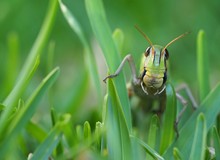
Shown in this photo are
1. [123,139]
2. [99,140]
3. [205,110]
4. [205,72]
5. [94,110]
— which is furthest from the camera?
[94,110]

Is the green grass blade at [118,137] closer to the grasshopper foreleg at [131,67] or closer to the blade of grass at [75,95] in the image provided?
the grasshopper foreleg at [131,67]

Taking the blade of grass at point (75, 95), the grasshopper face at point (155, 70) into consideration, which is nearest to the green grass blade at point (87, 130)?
the grasshopper face at point (155, 70)

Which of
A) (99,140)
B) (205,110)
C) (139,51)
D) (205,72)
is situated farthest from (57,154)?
(139,51)

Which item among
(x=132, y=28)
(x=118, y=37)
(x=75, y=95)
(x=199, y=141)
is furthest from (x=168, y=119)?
(x=132, y=28)

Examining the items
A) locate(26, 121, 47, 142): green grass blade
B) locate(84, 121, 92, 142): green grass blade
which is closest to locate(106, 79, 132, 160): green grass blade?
locate(84, 121, 92, 142): green grass blade

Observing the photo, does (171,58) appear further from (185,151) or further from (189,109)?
(185,151)

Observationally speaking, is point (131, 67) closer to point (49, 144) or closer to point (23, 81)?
point (23, 81)

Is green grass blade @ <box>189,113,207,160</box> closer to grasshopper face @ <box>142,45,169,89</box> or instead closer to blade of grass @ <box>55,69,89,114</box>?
grasshopper face @ <box>142,45,169,89</box>
